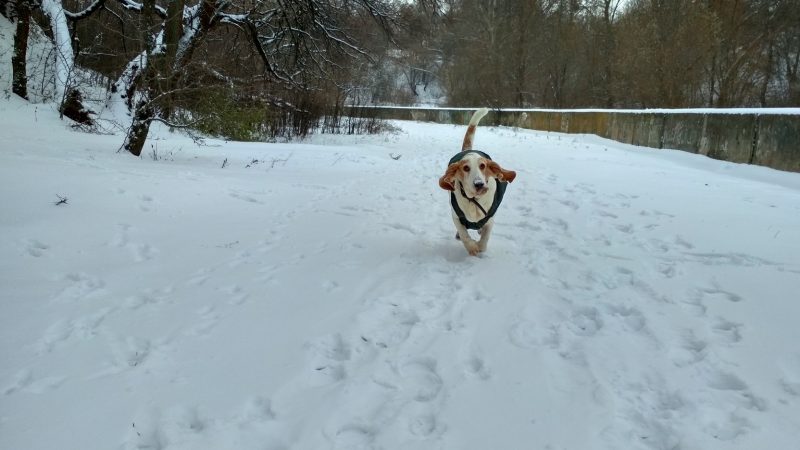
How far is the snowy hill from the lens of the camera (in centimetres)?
213

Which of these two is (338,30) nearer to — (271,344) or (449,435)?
(271,344)

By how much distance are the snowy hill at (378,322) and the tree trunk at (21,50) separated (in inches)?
187

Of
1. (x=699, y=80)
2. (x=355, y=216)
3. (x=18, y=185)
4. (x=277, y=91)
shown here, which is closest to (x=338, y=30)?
(x=277, y=91)

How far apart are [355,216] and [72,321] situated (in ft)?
10.9

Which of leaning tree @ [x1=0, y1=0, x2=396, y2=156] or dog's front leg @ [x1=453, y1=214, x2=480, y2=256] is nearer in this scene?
dog's front leg @ [x1=453, y1=214, x2=480, y2=256]

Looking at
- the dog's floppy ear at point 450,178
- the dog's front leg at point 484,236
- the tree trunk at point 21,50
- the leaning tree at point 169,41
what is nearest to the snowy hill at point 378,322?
the dog's front leg at point 484,236

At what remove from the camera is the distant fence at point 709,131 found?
8.51 metres

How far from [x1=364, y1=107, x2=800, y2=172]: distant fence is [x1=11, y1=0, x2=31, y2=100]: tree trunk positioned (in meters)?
11.1

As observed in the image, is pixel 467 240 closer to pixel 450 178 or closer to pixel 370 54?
pixel 450 178

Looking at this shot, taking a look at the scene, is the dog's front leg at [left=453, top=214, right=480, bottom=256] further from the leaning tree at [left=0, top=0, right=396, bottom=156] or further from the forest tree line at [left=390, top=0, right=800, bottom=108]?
the forest tree line at [left=390, top=0, right=800, bottom=108]

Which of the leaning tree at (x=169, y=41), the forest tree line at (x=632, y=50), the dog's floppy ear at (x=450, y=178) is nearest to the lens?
the dog's floppy ear at (x=450, y=178)

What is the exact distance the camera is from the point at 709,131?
10.5 metres

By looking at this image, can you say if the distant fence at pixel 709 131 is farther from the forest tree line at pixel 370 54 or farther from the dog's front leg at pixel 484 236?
the dog's front leg at pixel 484 236

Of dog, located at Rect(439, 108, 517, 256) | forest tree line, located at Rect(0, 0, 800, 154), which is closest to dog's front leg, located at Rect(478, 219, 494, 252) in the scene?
dog, located at Rect(439, 108, 517, 256)
